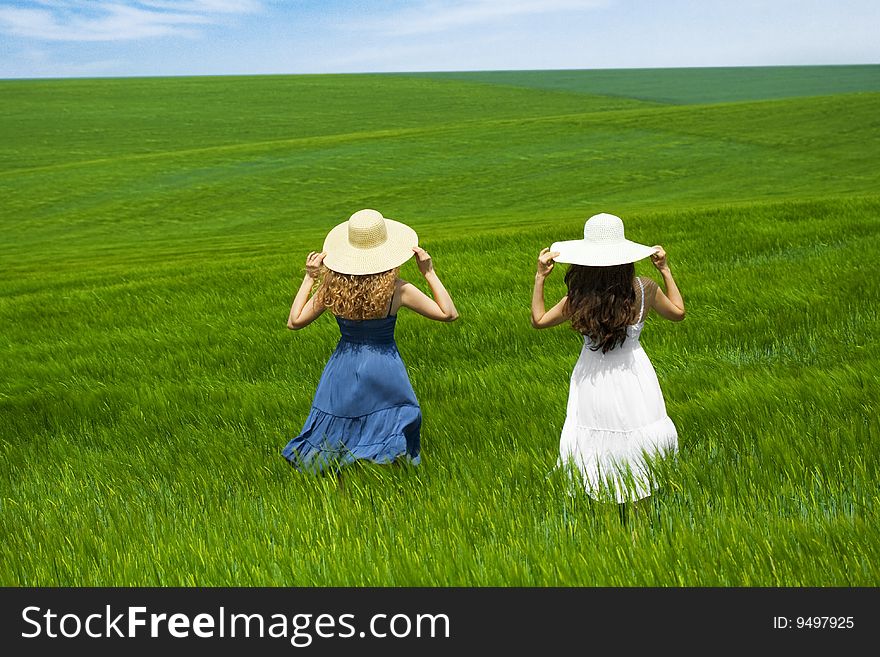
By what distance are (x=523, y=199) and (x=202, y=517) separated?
2909 cm

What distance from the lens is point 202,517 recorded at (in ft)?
14.4

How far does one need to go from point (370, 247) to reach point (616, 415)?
4.98ft

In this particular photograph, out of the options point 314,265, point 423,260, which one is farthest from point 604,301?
point 314,265

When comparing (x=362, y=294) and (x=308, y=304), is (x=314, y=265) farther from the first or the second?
(x=362, y=294)

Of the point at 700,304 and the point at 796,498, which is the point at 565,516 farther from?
the point at 700,304

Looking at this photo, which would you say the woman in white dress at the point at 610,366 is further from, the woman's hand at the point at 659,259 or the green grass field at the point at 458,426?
the green grass field at the point at 458,426

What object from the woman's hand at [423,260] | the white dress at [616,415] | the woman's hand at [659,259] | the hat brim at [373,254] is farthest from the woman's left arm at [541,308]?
the hat brim at [373,254]

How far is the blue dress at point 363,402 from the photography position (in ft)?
16.0

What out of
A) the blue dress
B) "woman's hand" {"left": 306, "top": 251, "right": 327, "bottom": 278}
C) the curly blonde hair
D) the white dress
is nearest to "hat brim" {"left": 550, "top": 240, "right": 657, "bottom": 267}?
the white dress

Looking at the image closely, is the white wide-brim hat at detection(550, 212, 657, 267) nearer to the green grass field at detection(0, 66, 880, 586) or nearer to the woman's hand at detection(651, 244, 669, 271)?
the woman's hand at detection(651, 244, 669, 271)

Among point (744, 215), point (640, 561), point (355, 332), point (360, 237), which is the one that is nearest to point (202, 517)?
point (355, 332)

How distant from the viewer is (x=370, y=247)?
4.75 metres

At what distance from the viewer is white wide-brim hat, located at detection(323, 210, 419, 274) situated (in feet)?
15.4

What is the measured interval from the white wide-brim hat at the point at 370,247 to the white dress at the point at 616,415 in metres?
1.08
